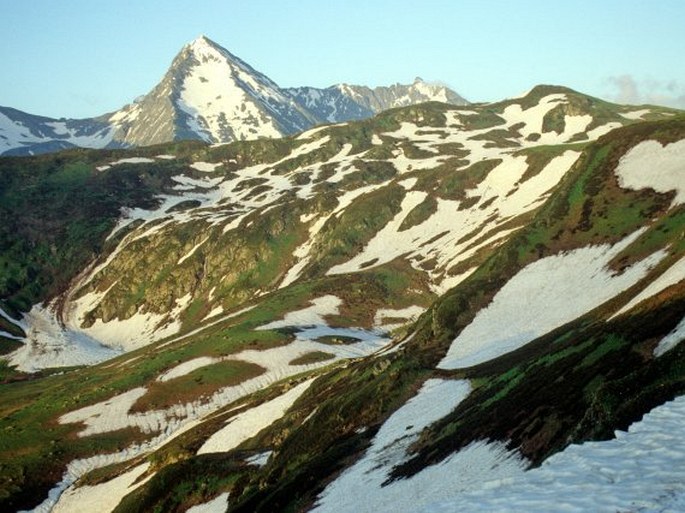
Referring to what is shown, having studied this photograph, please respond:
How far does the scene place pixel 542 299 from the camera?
5819 cm

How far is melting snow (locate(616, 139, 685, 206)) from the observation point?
215 ft

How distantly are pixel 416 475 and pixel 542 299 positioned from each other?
109 ft

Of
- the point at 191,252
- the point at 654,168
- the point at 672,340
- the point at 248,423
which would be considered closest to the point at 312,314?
the point at 248,423

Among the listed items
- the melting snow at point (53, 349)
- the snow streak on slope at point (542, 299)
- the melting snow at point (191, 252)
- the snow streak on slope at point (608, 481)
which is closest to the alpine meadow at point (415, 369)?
the snow streak on slope at point (608, 481)

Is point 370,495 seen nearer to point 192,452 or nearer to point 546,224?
point 192,452

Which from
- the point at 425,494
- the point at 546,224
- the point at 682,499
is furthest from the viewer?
the point at 546,224

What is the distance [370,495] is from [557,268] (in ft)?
131

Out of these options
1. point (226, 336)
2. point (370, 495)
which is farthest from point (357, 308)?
point (370, 495)

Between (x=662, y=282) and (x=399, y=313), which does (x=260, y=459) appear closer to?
(x=662, y=282)

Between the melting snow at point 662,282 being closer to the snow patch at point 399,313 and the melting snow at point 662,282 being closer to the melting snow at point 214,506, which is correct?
the melting snow at point 214,506

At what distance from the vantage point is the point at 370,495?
1196 inches

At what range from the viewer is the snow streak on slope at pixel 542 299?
49.1 m

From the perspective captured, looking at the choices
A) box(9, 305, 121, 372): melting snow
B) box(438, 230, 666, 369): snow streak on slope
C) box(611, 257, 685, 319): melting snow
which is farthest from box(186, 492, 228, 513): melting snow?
box(9, 305, 121, 372): melting snow

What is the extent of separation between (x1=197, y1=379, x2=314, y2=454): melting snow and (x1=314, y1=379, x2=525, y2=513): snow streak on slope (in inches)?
992
